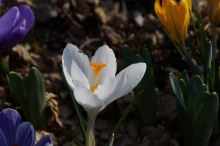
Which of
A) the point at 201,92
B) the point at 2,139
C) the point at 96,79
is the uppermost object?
the point at 96,79

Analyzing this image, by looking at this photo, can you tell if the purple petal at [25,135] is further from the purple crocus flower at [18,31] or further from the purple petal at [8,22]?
the purple crocus flower at [18,31]

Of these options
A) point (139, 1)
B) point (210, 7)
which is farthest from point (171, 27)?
point (139, 1)

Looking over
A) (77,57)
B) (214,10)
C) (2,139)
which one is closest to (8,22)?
(77,57)

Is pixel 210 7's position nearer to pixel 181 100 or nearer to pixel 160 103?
pixel 181 100

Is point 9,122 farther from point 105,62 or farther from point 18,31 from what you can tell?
point 18,31

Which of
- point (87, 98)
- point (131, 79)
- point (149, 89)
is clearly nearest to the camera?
point (87, 98)

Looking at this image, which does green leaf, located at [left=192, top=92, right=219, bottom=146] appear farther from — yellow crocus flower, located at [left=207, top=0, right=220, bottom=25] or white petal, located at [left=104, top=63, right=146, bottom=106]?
yellow crocus flower, located at [left=207, top=0, right=220, bottom=25]
